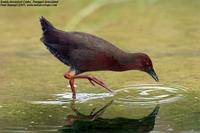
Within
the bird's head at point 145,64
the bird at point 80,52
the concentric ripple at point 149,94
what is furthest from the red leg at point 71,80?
the bird's head at point 145,64

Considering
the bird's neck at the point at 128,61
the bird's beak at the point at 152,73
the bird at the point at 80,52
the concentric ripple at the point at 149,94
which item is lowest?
the concentric ripple at the point at 149,94

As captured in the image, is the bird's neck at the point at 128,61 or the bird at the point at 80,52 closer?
the bird at the point at 80,52

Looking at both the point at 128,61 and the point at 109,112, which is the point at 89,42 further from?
the point at 109,112

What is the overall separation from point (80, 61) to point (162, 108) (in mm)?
1034

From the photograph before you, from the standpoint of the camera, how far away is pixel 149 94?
712 centimetres

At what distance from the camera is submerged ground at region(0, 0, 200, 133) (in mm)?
6293

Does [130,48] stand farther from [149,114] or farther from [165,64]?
[149,114]

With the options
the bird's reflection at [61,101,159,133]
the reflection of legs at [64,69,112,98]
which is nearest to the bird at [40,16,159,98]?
the reflection of legs at [64,69,112,98]

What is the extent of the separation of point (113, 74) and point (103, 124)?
6.03 ft

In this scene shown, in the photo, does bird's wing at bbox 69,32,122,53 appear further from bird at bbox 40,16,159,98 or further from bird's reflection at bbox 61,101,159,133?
bird's reflection at bbox 61,101,159,133

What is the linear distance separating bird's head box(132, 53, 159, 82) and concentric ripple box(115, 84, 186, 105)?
0.12m

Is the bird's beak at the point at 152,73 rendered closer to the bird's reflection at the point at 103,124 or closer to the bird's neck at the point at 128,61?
the bird's neck at the point at 128,61

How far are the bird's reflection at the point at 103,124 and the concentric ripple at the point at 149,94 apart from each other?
38 cm

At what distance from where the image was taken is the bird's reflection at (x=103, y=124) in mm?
5978
